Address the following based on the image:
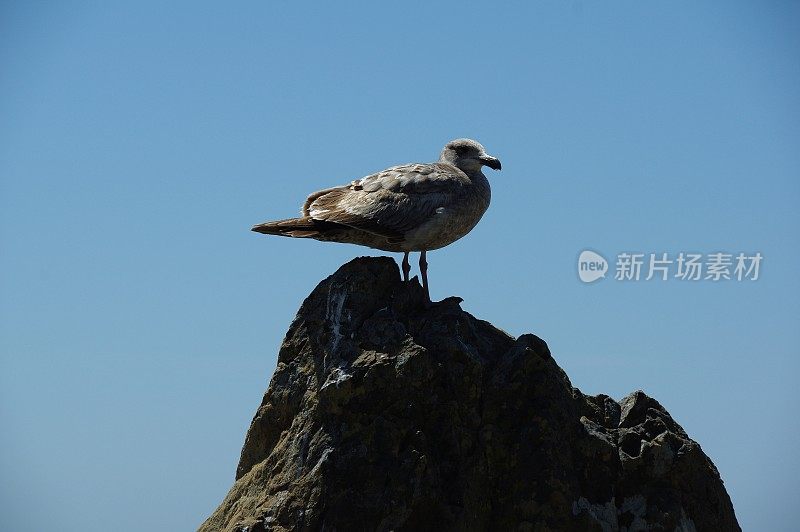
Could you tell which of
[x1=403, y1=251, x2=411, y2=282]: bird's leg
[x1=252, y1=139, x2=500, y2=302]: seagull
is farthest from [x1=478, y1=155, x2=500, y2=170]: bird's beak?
[x1=403, y1=251, x2=411, y2=282]: bird's leg

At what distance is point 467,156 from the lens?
1430cm

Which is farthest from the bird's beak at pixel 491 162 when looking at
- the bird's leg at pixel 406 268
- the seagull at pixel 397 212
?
the bird's leg at pixel 406 268

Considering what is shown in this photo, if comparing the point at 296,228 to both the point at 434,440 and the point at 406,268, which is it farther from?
the point at 434,440

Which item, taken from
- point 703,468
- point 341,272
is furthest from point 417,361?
point 703,468

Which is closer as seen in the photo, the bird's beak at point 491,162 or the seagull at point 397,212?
the seagull at point 397,212

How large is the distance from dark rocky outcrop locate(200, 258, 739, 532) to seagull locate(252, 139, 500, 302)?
60 centimetres

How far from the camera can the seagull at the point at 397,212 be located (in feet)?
42.5

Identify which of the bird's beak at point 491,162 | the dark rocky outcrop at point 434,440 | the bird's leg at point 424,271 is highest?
the bird's beak at point 491,162

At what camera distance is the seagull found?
13.0 metres

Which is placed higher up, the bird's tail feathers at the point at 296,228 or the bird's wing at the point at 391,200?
the bird's wing at the point at 391,200

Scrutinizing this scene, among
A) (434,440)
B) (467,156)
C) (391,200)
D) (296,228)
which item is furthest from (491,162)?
(434,440)

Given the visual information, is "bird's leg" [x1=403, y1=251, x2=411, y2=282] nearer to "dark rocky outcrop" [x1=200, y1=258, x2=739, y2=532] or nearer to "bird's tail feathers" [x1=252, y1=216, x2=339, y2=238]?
"dark rocky outcrop" [x1=200, y1=258, x2=739, y2=532]

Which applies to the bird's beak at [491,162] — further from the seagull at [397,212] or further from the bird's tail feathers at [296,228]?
the bird's tail feathers at [296,228]

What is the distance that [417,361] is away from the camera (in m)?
11.4
